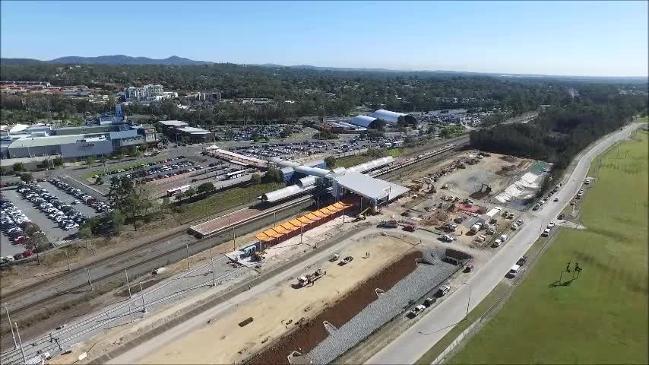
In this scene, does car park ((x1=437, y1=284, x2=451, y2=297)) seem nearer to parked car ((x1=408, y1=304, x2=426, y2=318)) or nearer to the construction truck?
parked car ((x1=408, y1=304, x2=426, y2=318))

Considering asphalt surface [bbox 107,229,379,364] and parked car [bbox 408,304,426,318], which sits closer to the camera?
asphalt surface [bbox 107,229,379,364]

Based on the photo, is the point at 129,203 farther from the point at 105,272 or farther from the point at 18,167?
the point at 18,167

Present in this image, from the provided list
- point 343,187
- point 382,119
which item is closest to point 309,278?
point 343,187

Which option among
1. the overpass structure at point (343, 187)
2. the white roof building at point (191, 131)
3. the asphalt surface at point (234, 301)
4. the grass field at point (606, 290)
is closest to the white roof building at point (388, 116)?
the white roof building at point (191, 131)

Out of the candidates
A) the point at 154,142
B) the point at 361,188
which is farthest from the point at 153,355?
the point at 154,142

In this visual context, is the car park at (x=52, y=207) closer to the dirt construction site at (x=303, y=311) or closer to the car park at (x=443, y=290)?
the dirt construction site at (x=303, y=311)

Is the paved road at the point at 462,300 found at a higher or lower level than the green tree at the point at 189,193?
lower

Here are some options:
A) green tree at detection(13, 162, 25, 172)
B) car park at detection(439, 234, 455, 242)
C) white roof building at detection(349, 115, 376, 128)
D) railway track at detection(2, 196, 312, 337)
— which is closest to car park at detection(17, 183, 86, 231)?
green tree at detection(13, 162, 25, 172)
